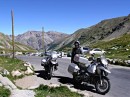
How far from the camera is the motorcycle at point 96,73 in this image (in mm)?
13516

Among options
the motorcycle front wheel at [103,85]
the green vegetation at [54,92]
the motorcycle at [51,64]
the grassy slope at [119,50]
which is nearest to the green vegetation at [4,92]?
the green vegetation at [54,92]

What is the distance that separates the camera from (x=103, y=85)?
13641mm

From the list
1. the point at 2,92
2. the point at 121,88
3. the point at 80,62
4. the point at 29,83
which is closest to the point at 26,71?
the point at 29,83

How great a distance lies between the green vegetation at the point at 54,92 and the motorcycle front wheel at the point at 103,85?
4.96 feet

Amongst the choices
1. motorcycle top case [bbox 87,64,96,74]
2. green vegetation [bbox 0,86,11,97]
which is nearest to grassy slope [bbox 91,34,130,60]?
motorcycle top case [bbox 87,64,96,74]

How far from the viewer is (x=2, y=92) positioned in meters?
11.4

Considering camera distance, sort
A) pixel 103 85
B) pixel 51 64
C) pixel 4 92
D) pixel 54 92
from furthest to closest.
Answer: pixel 51 64, pixel 103 85, pixel 54 92, pixel 4 92

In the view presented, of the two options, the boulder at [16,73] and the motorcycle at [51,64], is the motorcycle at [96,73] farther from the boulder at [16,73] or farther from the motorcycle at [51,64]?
the boulder at [16,73]

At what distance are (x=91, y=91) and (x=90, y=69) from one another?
3.32 ft

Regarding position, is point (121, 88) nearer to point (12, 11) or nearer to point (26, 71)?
point (26, 71)

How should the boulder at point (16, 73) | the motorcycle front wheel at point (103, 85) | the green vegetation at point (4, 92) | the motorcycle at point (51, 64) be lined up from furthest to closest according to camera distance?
the boulder at point (16, 73) → the motorcycle at point (51, 64) → the motorcycle front wheel at point (103, 85) → the green vegetation at point (4, 92)

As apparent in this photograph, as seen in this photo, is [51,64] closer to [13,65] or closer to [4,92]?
[13,65]

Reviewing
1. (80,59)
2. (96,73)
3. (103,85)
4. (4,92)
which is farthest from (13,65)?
(4,92)

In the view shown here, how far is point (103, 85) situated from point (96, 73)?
0.61 meters
